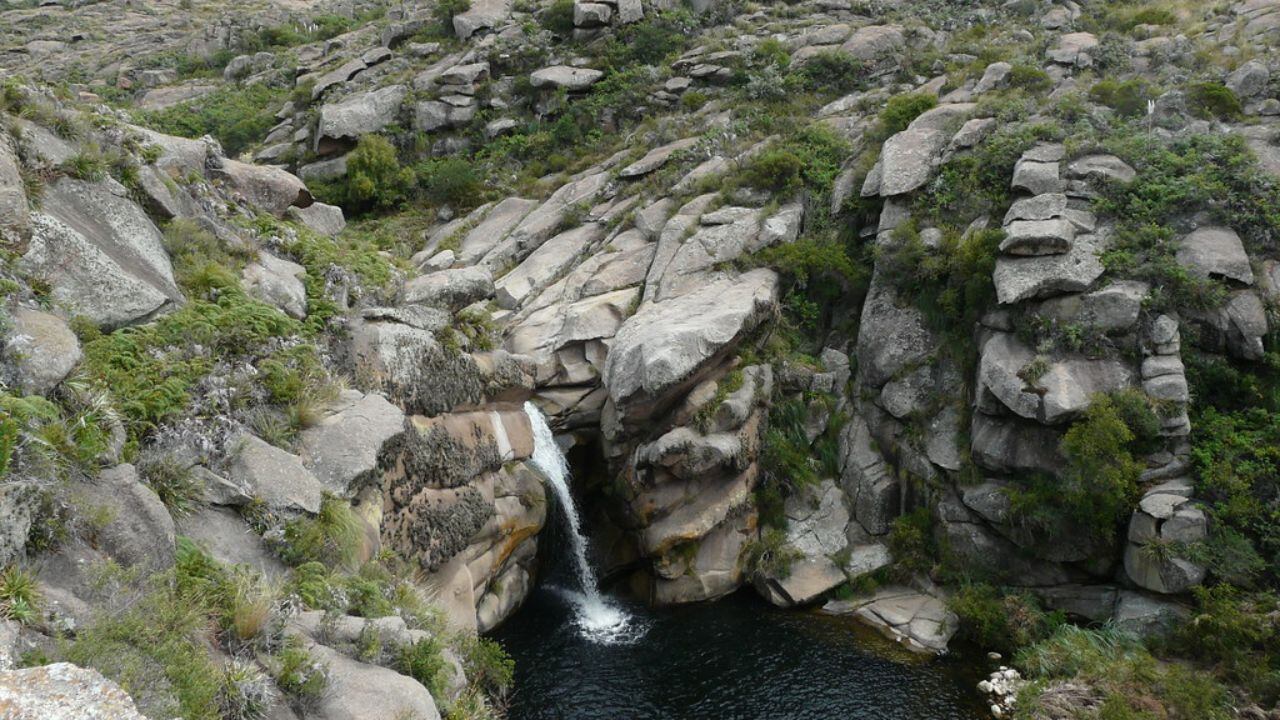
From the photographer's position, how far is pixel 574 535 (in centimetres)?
2070

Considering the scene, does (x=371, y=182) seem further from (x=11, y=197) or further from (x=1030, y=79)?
(x=1030, y=79)

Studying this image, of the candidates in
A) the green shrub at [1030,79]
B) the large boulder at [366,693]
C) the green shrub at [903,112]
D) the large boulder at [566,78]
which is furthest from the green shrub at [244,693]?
the large boulder at [566,78]

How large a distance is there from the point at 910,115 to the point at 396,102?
22.0 metres

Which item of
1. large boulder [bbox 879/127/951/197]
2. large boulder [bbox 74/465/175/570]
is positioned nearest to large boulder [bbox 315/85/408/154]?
large boulder [bbox 879/127/951/197]

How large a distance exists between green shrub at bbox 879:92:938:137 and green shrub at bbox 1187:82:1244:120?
7142 mm

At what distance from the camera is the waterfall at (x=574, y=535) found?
19.2 meters

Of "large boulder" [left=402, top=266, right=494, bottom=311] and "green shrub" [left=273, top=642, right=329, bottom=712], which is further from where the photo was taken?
"large boulder" [left=402, top=266, right=494, bottom=311]

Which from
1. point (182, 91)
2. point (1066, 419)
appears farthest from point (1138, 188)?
point (182, 91)

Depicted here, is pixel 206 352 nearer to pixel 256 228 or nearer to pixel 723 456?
pixel 256 228

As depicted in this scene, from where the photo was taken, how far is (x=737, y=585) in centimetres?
1981

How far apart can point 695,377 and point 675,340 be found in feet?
3.61

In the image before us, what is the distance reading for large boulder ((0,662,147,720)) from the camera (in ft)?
15.8

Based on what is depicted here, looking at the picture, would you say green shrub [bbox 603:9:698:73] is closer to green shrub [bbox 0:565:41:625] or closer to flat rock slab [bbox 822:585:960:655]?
flat rock slab [bbox 822:585:960:655]

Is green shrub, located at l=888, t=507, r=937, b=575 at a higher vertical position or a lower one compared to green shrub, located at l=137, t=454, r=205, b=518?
lower
